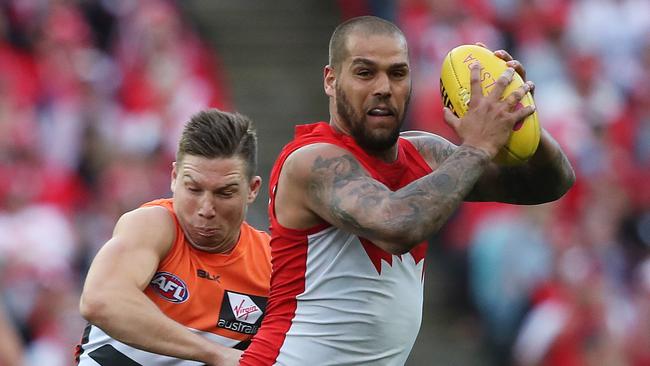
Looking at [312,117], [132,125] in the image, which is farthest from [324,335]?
[312,117]

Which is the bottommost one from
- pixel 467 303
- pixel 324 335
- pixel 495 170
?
pixel 467 303

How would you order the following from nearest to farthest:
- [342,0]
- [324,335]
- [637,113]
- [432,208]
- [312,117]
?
[432,208] < [324,335] < [637,113] < [312,117] < [342,0]

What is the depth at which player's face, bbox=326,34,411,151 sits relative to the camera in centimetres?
511

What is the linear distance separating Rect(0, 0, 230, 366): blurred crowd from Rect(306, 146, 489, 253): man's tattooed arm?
4.86 metres

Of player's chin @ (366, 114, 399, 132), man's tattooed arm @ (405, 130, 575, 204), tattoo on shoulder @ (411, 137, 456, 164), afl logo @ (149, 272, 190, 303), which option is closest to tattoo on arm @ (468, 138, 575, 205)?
man's tattooed arm @ (405, 130, 575, 204)

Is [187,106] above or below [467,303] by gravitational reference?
above

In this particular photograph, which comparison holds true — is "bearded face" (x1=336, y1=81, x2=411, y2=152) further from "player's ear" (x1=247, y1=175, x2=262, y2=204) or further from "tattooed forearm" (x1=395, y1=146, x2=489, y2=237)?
"player's ear" (x1=247, y1=175, x2=262, y2=204)

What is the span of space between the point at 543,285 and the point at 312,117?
3.83 metres

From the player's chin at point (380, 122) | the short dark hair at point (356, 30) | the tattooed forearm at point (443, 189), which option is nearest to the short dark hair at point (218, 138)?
the short dark hair at point (356, 30)

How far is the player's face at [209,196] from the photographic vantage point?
5.70 metres

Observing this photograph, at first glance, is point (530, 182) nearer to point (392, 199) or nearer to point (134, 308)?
point (392, 199)

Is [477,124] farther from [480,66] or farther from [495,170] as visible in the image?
[495,170]

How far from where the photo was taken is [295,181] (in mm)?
5094

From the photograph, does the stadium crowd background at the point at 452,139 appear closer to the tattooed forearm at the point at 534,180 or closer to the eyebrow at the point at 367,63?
the tattooed forearm at the point at 534,180
